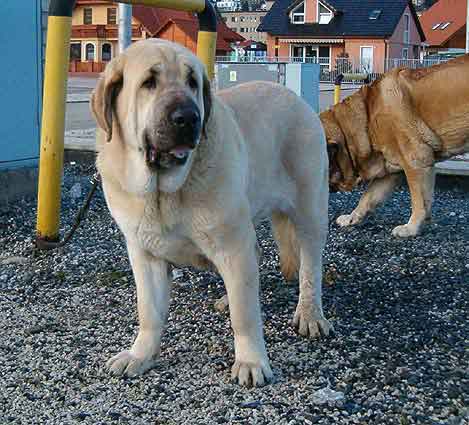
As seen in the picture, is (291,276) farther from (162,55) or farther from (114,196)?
(162,55)

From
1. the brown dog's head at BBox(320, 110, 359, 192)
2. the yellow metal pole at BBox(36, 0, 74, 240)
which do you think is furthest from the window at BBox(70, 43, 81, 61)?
the yellow metal pole at BBox(36, 0, 74, 240)

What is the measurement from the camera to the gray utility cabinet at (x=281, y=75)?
515 inches

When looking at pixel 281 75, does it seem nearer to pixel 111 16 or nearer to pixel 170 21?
pixel 170 21

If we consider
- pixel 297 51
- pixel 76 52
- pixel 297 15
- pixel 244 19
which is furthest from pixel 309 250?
pixel 244 19

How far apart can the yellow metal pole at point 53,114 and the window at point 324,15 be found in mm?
54155

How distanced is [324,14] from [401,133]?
53074 mm

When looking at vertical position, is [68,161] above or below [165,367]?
above

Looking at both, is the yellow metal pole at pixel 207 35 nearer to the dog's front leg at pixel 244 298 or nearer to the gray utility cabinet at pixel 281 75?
the dog's front leg at pixel 244 298

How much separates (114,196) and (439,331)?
1821mm

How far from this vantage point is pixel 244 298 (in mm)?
3336

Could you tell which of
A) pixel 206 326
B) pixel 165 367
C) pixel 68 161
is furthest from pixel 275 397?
pixel 68 161

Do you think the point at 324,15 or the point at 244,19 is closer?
the point at 324,15

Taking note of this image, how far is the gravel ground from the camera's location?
A: 10.3ft

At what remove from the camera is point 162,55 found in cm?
306
